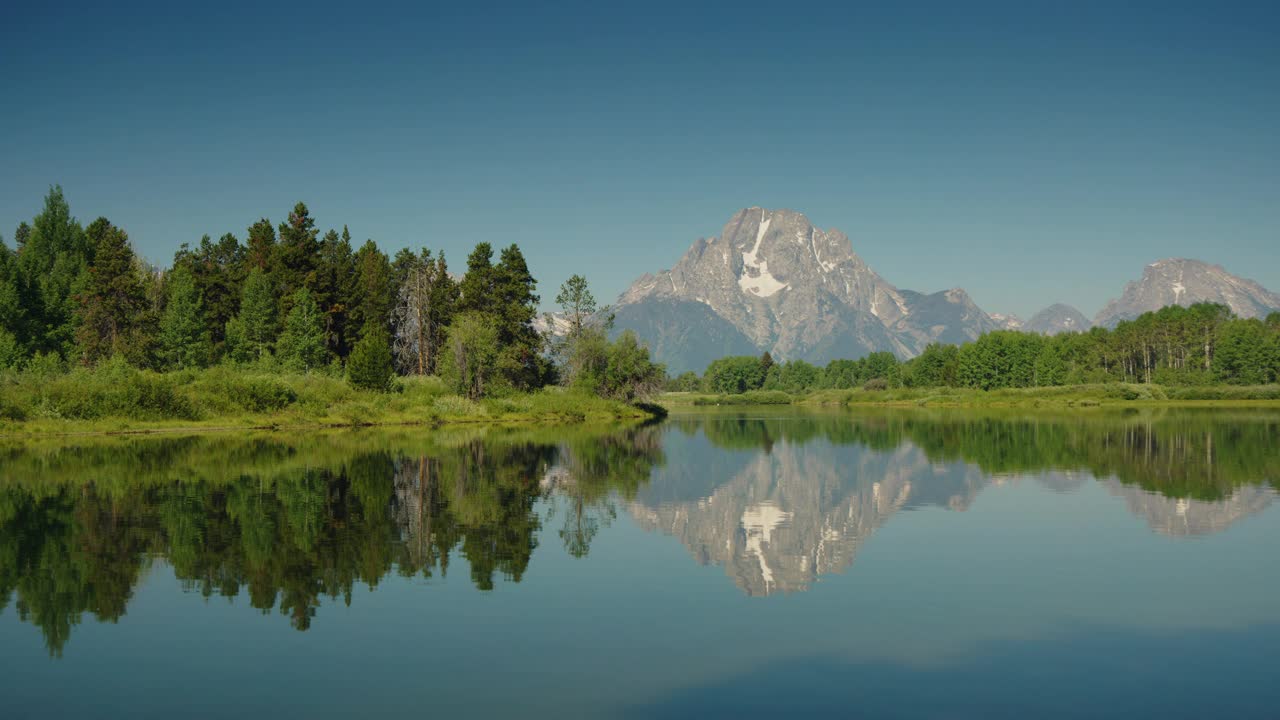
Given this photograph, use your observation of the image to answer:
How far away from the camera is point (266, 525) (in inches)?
924

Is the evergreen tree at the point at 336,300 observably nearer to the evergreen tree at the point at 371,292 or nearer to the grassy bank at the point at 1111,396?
the evergreen tree at the point at 371,292

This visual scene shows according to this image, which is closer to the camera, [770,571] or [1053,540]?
[770,571]

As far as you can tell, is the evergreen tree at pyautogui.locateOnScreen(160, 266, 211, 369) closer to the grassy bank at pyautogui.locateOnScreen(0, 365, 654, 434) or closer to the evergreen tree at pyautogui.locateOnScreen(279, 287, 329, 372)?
the grassy bank at pyautogui.locateOnScreen(0, 365, 654, 434)

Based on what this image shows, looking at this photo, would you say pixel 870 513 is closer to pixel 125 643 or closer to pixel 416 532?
pixel 416 532

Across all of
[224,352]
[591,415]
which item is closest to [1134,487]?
[591,415]

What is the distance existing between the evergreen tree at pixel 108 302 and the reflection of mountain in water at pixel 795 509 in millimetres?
57782

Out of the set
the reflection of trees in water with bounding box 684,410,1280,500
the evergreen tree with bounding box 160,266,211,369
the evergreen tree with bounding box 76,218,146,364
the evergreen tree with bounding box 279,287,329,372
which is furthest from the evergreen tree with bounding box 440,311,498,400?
the evergreen tree with bounding box 76,218,146,364

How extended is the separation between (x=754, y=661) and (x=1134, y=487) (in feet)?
86.7

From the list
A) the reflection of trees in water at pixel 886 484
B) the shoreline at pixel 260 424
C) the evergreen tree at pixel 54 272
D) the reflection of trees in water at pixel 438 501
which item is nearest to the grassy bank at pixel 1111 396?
the reflection of trees in water at pixel 886 484

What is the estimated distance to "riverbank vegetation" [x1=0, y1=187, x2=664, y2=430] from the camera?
6562cm

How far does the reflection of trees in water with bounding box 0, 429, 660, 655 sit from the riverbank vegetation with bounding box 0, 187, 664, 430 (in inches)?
899

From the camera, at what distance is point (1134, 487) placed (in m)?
33.1

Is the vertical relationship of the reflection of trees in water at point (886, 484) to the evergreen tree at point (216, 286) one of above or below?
below

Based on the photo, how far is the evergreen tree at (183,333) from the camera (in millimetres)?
80062
